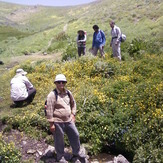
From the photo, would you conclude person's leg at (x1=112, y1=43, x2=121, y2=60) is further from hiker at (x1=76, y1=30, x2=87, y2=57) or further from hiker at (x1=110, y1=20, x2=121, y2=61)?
hiker at (x1=76, y1=30, x2=87, y2=57)

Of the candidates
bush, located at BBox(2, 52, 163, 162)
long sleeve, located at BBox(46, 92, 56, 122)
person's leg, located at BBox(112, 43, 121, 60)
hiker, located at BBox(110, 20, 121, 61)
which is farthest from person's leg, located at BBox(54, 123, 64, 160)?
person's leg, located at BBox(112, 43, 121, 60)

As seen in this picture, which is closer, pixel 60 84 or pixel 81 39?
pixel 60 84

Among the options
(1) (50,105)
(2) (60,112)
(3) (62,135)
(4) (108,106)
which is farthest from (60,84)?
(4) (108,106)

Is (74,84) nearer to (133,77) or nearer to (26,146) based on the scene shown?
(133,77)

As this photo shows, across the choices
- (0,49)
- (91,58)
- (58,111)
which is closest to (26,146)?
(58,111)

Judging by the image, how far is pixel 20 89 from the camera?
31.6 feet

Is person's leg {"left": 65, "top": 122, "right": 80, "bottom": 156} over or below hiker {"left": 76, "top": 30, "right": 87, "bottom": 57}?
below

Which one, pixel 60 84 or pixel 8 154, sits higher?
pixel 60 84

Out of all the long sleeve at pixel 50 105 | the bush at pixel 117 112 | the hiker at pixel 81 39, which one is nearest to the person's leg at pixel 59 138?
the long sleeve at pixel 50 105

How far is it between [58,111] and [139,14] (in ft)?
71.6

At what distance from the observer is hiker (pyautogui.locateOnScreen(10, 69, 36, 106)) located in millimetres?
9609

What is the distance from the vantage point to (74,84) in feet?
36.1

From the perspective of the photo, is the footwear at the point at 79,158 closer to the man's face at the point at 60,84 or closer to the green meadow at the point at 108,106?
the green meadow at the point at 108,106

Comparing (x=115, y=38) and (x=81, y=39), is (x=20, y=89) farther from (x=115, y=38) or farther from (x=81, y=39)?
(x=115, y=38)
